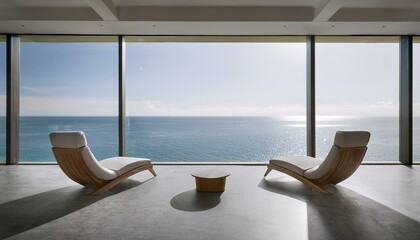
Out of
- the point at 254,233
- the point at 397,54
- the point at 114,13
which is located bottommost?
the point at 254,233

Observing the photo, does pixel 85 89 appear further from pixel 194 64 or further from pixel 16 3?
pixel 194 64

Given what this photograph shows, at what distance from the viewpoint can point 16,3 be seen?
4.33 metres

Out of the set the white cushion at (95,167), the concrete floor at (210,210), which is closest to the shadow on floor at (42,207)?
the concrete floor at (210,210)

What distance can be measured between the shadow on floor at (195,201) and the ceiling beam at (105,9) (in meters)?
3.08

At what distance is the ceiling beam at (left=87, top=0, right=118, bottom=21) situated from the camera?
12.6 feet

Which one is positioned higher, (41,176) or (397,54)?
(397,54)

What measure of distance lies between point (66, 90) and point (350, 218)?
651 cm

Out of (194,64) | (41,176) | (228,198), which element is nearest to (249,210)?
(228,198)

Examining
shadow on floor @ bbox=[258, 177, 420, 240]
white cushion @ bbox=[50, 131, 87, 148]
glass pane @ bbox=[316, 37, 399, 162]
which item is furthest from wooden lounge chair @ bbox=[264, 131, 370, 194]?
white cushion @ bbox=[50, 131, 87, 148]

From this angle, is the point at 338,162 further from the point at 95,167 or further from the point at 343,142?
the point at 95,167

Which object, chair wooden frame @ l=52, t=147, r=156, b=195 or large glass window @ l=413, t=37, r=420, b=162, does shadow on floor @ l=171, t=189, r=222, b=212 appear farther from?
large glass window @ l=413, t=37, r=420, b=162

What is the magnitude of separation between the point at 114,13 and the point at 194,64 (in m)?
17.9

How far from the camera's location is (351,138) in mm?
3127

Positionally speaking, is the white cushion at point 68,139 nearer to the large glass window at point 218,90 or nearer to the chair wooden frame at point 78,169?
the chair wooden frame at point 78,169
